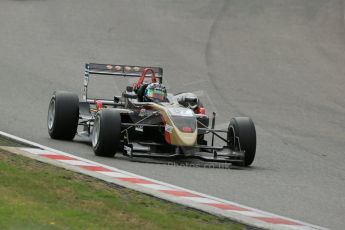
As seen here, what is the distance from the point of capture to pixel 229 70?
1008 inches

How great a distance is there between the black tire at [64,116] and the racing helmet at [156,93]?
3.67 ft

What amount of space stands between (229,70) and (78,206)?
1580 cm

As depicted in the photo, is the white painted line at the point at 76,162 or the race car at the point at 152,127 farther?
the race car at the point at 152,127

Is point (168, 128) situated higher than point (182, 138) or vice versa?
point (168, 128)

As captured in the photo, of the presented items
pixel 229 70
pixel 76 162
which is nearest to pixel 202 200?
pixel 76 162

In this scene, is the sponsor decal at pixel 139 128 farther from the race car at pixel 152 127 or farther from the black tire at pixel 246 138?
the black tire at pixel 246 138

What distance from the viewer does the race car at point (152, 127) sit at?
14.5 m

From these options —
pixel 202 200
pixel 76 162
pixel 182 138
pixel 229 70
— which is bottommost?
pixel 202 200

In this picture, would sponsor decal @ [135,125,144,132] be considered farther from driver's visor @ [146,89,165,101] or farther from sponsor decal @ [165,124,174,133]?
sponsor decal @ [165,124,174,133]

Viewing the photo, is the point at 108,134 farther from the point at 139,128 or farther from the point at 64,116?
the point at 64,116

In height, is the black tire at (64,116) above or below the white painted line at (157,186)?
above

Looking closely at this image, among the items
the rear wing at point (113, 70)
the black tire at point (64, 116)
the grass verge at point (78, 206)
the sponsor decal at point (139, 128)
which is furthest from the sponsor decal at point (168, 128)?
the rear wing at point (113, 70)

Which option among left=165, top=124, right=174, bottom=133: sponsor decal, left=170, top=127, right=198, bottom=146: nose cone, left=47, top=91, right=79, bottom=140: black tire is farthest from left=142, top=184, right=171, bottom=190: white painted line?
left=47, top=91, right=79, bottom=140: black tire

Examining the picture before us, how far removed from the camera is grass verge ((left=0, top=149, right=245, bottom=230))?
9195mm
